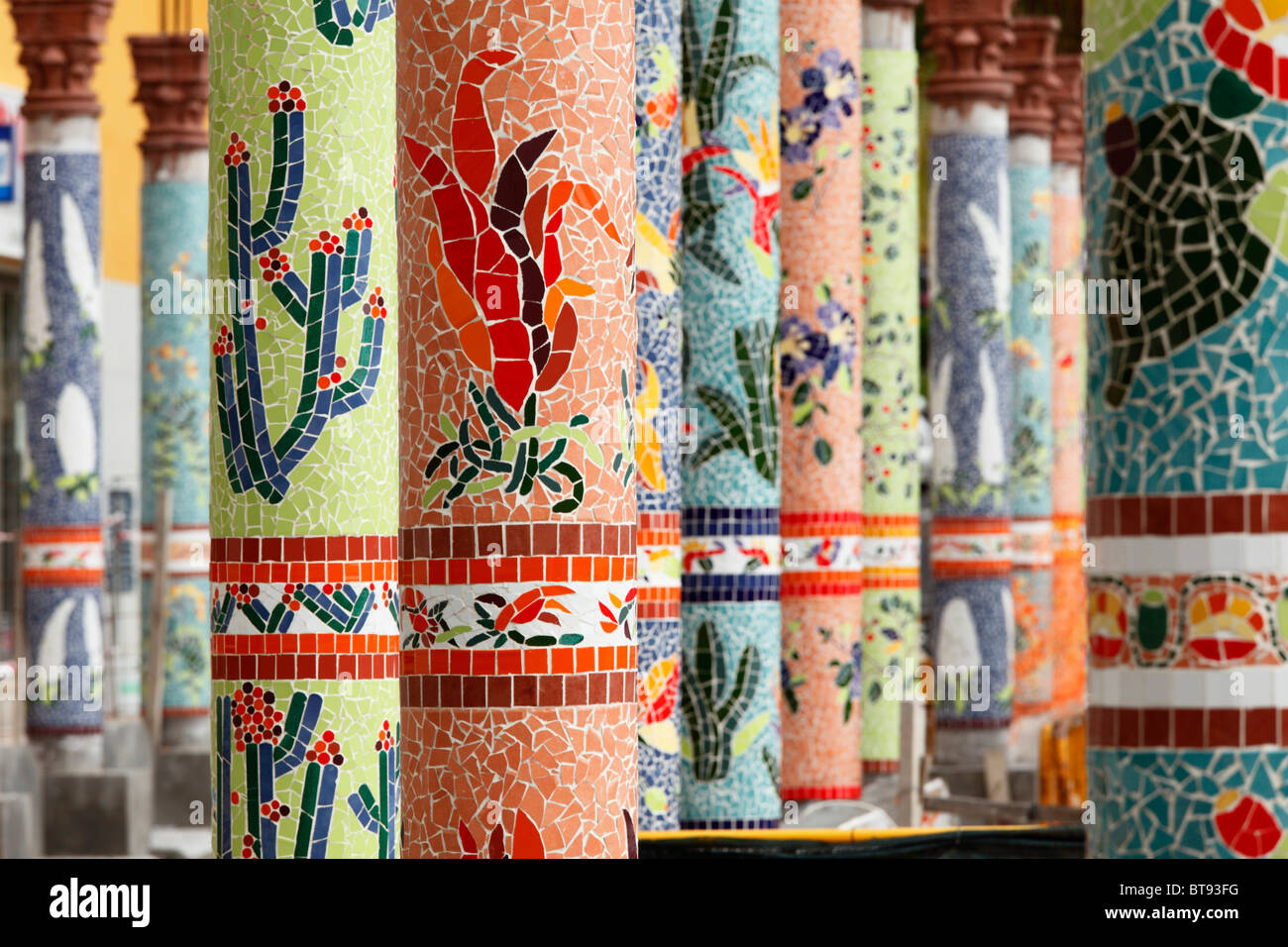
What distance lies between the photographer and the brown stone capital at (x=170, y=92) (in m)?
12.9

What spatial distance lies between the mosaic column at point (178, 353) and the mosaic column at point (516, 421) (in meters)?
9.06

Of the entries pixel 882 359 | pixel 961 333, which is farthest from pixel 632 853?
pixel 961 333

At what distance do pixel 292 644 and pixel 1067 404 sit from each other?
12.8 metres

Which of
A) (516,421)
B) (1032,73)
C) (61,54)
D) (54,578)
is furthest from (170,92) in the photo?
(516,421)

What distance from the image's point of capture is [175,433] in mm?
13023

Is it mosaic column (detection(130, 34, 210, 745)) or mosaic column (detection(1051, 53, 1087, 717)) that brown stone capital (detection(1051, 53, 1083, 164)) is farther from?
mosaic column (detection(130, 34, 210, 745))

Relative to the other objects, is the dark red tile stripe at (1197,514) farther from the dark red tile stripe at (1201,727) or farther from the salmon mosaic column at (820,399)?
the salmon mosaic column at (820,399)

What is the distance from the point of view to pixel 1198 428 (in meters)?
3.01

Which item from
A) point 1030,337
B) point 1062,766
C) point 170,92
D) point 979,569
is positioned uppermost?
point 170,92

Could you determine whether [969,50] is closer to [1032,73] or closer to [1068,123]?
[1032,73]

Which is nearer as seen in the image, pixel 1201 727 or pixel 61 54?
pixel 1201 727

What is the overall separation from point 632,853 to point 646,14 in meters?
2.99

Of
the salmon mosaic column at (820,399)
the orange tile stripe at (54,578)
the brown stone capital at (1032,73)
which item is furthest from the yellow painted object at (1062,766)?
the brown stone capital at (1032,73)
